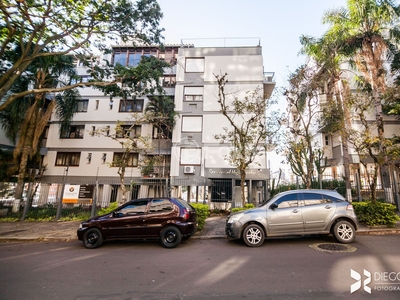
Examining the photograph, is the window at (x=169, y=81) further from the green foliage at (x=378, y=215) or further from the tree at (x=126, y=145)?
the green foliage at (x=378, y=215)

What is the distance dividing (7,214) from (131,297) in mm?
14317

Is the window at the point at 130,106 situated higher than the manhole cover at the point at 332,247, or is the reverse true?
the window at the point at 130,106

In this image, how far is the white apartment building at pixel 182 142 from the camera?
57.5ft

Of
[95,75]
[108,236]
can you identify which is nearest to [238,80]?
[95,75]

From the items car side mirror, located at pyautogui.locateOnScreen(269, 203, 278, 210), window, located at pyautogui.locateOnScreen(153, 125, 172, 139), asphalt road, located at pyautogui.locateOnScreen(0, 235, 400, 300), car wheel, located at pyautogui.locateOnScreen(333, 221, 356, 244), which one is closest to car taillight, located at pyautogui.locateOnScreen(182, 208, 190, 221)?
asphalt road, located at pyautogui.locateOnScreen(0, 235, 400, 300)

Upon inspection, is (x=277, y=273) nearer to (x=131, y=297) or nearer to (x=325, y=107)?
(x=131, y=297)

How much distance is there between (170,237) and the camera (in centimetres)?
694

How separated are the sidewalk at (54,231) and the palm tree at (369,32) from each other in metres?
6.62

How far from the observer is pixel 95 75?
11.3 m

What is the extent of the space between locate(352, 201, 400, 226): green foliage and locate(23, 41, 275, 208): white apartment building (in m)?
8.07

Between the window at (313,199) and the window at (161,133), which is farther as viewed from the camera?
the window at (161,133)

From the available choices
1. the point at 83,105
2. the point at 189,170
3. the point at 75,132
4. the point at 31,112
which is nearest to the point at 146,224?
the point at 189,170

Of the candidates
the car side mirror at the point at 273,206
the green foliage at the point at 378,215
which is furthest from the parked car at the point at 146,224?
the green foliage at the point at 378,215

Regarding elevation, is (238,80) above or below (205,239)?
above
